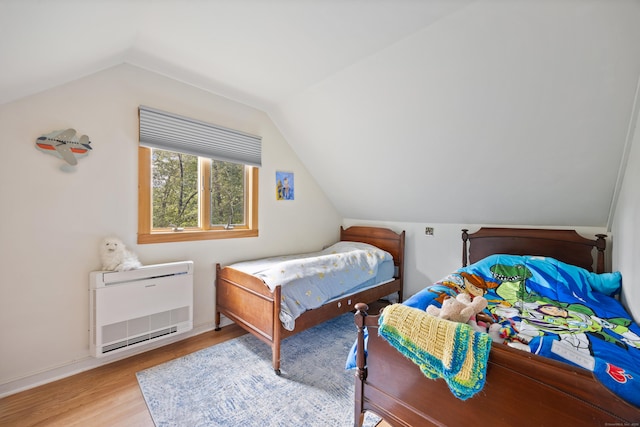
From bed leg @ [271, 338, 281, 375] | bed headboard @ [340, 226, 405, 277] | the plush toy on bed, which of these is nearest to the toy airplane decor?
the plush toy on bed

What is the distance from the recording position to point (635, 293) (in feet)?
5.32

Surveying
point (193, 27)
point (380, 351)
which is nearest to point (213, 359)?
point (380, 351)

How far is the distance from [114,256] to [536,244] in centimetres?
390

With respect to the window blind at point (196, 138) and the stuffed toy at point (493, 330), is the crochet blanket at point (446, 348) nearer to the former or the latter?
the stuffed toy at point (493, 330)

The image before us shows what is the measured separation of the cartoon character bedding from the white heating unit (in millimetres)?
1710

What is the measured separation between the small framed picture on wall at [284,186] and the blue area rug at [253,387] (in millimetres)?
1758

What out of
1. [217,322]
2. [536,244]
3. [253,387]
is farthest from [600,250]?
[217,322]

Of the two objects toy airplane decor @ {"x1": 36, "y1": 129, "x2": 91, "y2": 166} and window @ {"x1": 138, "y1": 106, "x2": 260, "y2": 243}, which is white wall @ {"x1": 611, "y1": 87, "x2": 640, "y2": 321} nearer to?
window @ {"x1": 138, "y1": 106, "x2": 260, "y2": 243}

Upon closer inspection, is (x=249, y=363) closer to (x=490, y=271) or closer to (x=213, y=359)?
(x=213, y=359)

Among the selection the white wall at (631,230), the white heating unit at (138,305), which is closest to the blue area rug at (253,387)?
the white heating unit at (138,305)

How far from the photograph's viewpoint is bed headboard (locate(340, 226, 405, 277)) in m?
3.58

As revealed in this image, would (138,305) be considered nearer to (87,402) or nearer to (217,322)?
(87,402)

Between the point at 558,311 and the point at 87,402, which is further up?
the point at 558,311

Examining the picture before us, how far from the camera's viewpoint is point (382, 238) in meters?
3.78
